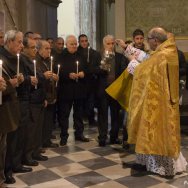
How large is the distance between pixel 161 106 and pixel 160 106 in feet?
0.04

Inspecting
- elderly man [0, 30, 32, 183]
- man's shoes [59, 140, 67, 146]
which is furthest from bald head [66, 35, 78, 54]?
elderly man [0, 30, 32, 183]

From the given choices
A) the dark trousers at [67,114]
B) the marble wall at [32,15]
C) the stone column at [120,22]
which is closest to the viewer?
the dark trousers at [67,114]

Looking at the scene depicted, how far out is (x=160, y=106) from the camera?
4449 mm

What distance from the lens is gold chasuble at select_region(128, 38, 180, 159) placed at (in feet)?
14.5

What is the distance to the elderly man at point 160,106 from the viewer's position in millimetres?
4410

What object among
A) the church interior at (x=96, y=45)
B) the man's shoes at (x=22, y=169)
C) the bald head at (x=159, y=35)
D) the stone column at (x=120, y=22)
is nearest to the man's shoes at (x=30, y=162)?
the church interior at (x=96, y=45)

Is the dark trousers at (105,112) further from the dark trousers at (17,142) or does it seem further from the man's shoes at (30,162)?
the dark trousers at (17,142)

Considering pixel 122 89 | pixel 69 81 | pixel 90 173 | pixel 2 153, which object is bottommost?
pixel 90 173

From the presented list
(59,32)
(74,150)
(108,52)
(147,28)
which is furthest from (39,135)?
(59,32)

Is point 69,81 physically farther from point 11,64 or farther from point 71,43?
point 11,64

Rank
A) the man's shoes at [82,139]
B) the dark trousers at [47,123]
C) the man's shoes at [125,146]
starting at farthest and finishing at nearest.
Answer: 1. the man's shoes at [82,139]
2. the man's shoes at [125,146]
3. the dark trousers at [47,123]

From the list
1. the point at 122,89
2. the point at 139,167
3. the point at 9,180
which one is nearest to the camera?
the point at 9,180

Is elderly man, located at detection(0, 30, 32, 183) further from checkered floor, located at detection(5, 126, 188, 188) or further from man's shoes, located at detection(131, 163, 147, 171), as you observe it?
man's shoes, located at detection(131, 163, 147, 171)

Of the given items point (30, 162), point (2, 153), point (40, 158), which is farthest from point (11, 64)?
point (40, 158)
